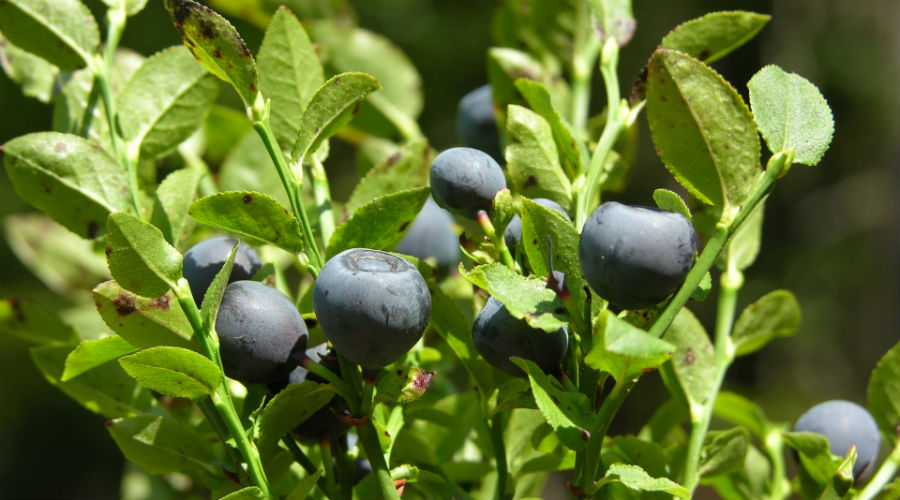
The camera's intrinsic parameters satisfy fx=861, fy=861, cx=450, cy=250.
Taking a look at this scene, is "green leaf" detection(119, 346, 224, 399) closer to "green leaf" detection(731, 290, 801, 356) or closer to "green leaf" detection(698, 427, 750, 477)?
"green leaf" detection(698, 427, 750, 477)

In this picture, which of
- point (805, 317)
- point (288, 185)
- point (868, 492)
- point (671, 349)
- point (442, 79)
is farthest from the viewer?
point (805, 317)

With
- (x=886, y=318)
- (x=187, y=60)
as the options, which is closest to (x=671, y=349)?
(x=187, y=60)

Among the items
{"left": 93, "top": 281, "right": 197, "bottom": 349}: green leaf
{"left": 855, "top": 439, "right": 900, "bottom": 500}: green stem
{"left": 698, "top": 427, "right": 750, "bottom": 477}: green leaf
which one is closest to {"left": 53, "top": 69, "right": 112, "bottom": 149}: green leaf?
{"left": 93, "top": 281, "right": 197, "bottom": 349}: green leaf

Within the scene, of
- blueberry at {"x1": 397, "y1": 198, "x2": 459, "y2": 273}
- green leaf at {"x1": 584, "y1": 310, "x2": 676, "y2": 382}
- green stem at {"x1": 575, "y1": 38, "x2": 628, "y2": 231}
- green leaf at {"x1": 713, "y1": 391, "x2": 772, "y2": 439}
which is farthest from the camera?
blueberry at {"x1": 397, "y1": 198, "x2": 459, "y2": 273}

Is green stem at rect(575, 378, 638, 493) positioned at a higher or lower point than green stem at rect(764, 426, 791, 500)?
higher

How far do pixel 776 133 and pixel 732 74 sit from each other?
6.38 meters

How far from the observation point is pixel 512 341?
500mm

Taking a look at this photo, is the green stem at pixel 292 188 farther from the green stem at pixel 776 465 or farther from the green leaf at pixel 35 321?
the green stem at pixel 776 465

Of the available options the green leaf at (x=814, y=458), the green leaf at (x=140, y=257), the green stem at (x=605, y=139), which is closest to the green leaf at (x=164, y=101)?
the green leaf at (x=140, y=257)

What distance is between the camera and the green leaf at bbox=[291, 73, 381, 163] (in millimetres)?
546

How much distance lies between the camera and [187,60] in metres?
0.74

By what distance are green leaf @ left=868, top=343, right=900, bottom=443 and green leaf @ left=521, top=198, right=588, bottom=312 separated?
38 cm

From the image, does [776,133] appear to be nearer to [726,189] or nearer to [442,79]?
[726,189]

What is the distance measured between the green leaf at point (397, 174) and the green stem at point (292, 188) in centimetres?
16
